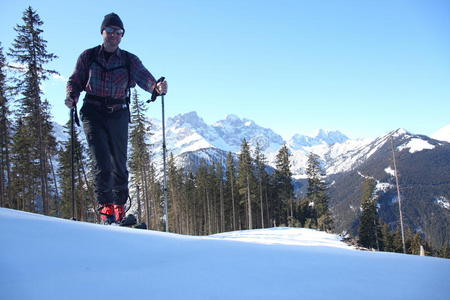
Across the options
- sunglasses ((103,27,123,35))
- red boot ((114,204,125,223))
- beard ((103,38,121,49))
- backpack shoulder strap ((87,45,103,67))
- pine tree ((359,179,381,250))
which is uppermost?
sunglasses ((103,27,123,35))

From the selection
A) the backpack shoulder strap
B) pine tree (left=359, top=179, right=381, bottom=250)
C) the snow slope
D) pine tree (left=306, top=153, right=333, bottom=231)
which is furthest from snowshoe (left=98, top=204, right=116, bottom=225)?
pine tree (left=306, top=153, right=333, bottom=231)

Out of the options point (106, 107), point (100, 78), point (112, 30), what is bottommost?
point (106, 107)

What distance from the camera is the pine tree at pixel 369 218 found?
4178 centimetres

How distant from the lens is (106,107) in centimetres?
419

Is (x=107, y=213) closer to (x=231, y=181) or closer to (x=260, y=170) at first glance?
(x=260, y=170)

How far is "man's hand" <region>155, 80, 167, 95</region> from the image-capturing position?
4703 mm

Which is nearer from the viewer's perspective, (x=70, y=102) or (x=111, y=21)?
(x=111, y=21)

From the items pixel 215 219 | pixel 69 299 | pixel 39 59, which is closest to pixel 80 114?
pixel 69 299

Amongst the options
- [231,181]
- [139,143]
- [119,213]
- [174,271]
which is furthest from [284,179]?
[174,271]

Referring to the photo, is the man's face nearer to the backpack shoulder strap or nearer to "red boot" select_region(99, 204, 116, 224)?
the backpack shoulder strap

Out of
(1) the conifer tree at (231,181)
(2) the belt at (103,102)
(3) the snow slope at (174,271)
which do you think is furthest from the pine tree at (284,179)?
(3) the snow slope at (174,271)

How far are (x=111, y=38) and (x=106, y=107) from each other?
0.93m

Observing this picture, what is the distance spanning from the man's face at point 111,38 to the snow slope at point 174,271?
9.14 ft

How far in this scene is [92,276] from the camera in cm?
136
